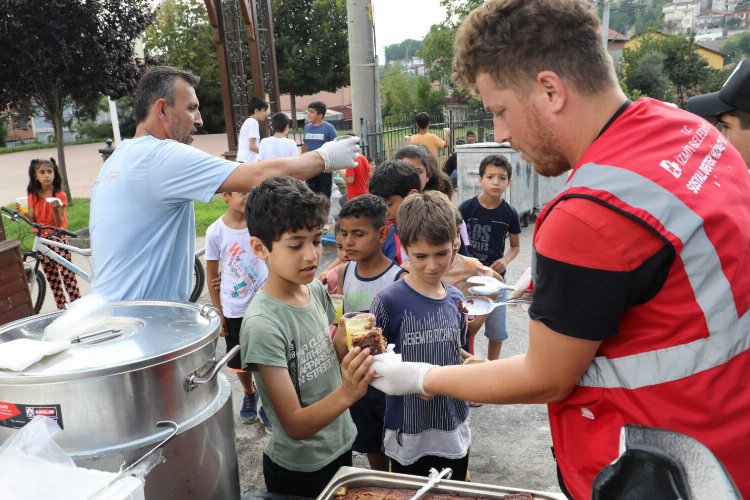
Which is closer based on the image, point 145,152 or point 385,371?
point 385,371

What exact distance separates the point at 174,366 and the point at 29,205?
21.6 feet

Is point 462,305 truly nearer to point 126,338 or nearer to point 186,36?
point 126,338

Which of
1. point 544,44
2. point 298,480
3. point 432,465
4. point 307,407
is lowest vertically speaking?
point 432,465

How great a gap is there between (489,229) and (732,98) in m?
2.20

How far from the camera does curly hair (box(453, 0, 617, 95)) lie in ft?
4.65

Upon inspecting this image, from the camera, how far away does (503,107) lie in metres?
1.54

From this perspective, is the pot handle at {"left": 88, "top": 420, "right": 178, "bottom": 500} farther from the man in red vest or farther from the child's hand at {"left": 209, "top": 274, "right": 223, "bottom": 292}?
the child's hand at {"left": 209, "top": 274, "right": 223, "bottom": 292}

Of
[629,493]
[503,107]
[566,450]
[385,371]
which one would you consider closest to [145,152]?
[385,371]

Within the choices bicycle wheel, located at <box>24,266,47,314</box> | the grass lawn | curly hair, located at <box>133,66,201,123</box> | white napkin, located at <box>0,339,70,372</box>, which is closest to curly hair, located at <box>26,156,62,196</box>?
bicycle wheel, located at <box>24,266,47,314</box>

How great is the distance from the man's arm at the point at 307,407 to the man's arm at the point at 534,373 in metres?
0.39

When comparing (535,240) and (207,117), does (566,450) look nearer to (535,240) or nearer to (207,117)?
(535,240)

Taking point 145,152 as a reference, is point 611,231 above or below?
below

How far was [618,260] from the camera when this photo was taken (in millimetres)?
1196

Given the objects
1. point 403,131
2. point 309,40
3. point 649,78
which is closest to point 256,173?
point 403,131
